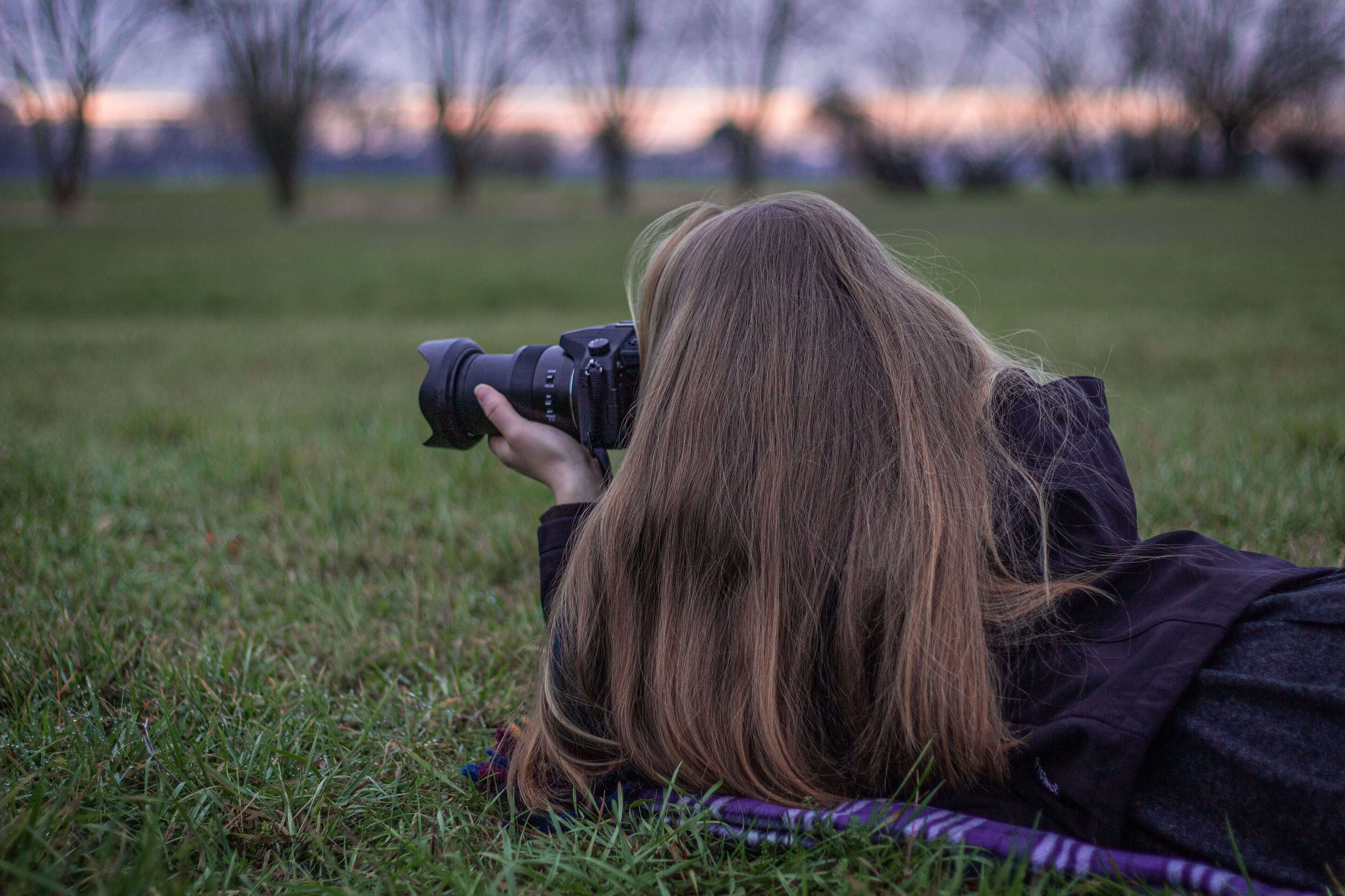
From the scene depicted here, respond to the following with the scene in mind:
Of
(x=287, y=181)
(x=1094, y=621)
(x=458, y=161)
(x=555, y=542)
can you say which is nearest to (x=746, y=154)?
(x=458, y=161)

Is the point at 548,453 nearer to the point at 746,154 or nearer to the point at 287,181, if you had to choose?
the point at 287,181

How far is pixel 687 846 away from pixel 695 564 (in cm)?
39

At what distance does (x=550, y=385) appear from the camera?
1.52 m

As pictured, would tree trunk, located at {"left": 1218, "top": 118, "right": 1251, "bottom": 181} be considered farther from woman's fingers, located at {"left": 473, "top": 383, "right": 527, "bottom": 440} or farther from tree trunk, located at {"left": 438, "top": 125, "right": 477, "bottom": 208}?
woman's fingers, located at {"left": 473, "top": 383, "right": 527, "bottom": 440}

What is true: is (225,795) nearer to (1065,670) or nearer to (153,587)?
(153,587)

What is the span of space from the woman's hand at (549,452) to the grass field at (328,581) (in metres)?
0.48

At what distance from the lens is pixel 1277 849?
96 centimetres

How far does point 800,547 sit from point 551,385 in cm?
59

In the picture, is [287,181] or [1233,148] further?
[1233,148]

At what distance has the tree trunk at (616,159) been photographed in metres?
25.8

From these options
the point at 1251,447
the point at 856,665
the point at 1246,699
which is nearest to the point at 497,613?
the point at 856,665

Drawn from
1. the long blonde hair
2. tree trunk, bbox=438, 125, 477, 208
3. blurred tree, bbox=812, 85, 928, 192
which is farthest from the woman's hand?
blurred tree, bbox=812, 85, 928, 192

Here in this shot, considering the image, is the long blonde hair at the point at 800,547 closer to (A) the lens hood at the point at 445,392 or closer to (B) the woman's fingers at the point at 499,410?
(B) the woman's fingers at the point at 499,410

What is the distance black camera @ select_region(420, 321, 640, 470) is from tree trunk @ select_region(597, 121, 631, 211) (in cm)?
2426
